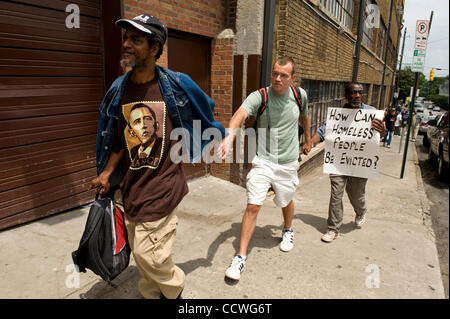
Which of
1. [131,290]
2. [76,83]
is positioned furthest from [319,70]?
[131,290]

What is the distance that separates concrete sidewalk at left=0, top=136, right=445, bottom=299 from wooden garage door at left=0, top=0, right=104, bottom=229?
354 millimetres

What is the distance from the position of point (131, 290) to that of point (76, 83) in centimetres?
257

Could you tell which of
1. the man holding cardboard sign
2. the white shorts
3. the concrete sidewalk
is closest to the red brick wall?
the concrete sidewalk

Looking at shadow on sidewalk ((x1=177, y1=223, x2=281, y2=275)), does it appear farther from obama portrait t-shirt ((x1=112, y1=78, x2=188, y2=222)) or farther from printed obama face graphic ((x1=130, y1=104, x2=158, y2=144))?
printed obama face graphic ((x1=130, y1=104, x2=158, y2=144))

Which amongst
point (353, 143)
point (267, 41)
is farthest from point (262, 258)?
point (267, 41)

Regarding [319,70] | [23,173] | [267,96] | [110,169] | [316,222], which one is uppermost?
[319,70]

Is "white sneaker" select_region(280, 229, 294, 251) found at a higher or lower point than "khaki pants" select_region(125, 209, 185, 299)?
lower

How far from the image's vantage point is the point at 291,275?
10.2ft

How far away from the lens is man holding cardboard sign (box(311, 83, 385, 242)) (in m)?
3.88

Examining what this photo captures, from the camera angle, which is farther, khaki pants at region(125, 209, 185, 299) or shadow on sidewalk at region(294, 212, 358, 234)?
shadow on sidewalk at region(294, 212, 358, 234)

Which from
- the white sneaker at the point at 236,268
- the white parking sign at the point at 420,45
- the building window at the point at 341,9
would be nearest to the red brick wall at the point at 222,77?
the white sneaker at the point at 236,268

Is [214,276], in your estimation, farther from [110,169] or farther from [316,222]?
[316,222]

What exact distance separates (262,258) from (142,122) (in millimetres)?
1982

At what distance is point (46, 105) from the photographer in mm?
3736
